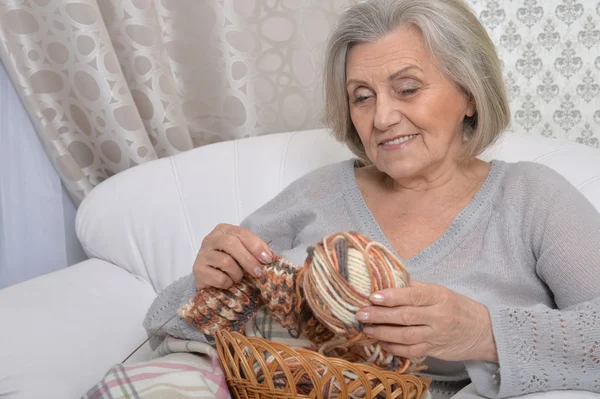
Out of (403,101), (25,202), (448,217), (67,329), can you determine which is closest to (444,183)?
(448,217)

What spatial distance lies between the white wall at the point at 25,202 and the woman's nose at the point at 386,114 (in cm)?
101

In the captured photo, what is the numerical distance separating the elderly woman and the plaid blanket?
16 centimetres

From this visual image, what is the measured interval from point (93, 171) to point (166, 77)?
34 centimetres

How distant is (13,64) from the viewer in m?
1.63

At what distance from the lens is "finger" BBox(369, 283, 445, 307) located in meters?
0.84

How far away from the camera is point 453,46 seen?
1200 millimetres

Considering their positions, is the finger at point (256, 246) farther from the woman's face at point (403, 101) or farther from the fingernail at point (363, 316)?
the woman's face at point (403, 101)

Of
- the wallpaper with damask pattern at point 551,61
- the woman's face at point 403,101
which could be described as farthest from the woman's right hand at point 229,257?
the wallpaper with damask pattern at point 551,61

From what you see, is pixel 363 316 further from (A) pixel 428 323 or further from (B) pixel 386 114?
(B) pixel 386 114

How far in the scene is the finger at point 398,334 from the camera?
34.3 inches

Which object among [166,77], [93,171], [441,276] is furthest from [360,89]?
[93,171]

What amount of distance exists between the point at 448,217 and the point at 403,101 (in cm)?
25

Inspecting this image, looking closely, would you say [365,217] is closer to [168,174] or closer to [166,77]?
[168,174]

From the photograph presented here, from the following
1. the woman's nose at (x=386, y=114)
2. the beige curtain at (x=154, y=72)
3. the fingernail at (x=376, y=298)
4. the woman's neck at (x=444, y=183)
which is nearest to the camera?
the fingernail at (x=376, y=298)
